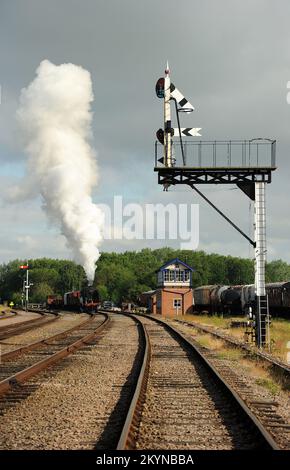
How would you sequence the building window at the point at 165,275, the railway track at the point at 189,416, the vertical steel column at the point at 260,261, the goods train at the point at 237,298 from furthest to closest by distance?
the building window at the point at 165,275
the goods train at the point at 237,298
the vertical steel column at the point at 260,261
the railway track at the point at 189,416

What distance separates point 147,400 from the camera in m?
10.3

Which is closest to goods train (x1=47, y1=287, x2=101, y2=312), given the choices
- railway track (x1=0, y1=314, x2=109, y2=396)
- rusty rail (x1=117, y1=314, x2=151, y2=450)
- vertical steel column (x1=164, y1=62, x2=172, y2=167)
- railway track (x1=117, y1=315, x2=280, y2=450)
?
railway track (x1=0, y1=314, x2=109, y2=396)

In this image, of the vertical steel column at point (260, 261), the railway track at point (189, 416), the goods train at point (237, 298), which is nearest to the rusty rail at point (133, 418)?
the railway track at point (189, 416)

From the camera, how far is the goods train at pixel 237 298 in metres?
43.7

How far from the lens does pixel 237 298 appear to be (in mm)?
52844

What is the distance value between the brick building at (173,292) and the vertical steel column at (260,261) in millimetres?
41031

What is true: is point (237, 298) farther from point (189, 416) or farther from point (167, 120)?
point (189, 416)

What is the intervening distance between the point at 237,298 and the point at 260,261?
31.7 meters

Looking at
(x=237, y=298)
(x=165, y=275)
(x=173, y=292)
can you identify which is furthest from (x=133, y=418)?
(x=165, y=275)

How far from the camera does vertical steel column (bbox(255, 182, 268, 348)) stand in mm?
21359

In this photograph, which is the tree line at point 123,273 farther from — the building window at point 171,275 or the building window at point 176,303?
the building window at point 176,303

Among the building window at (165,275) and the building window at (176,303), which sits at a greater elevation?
the building window at (165,275)

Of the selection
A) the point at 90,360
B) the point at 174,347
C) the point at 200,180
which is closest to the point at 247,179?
the point at 200,180

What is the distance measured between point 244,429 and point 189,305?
187 ft
